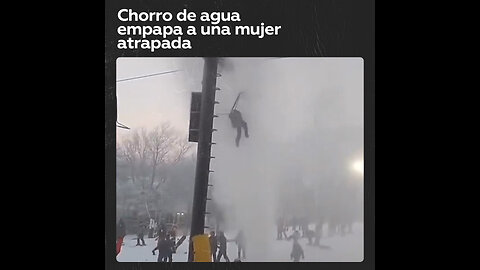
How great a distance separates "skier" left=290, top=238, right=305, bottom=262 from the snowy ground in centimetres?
2

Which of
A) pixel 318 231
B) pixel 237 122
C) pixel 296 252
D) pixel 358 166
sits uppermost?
pixel 237 122

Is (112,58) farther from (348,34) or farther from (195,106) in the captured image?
(348,34)

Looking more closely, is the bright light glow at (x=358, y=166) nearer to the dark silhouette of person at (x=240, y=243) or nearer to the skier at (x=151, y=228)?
the dark silhouette of person at (x=240, y=243)

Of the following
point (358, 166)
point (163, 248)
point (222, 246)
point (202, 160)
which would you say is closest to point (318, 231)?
point (358, 166)

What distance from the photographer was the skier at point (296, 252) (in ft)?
13.1

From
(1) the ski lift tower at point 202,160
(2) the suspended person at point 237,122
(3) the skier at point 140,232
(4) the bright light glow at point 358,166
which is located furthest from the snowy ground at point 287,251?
(2) the suspended person at point 237,122

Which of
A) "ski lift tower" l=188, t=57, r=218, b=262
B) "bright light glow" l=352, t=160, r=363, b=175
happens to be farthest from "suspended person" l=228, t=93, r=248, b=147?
"bright light glow" l=352, t=160, r=363, b=175

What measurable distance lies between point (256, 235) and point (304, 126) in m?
0.63

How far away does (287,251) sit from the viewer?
3988 mm

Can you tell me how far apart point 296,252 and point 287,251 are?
47mm

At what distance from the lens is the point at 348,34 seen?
3.99 m

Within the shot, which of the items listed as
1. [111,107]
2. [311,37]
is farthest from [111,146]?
[311,37]

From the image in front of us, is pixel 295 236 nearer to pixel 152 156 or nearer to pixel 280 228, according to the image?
pixel 280 228

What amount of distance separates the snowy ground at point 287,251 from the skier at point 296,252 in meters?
0.02
